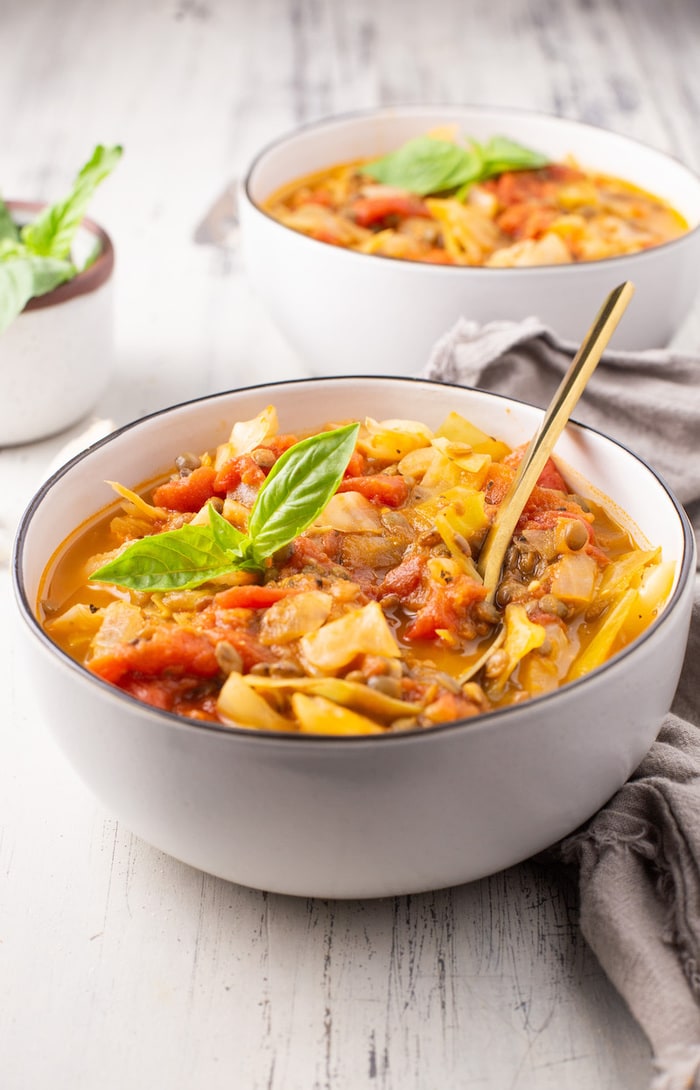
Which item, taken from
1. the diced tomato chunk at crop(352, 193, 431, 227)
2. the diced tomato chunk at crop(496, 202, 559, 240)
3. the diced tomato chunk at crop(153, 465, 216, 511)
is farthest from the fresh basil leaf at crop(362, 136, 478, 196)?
the diced tomato chunk at crop(153, 465, 216, 511)

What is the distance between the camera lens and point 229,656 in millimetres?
2746

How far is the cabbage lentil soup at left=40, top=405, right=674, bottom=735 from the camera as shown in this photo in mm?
2744

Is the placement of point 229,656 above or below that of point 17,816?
above

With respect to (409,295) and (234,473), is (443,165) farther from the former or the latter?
(234,473)

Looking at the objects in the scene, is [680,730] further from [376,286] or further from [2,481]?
[2,481]

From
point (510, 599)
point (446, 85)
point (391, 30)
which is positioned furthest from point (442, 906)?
point (391, 30)

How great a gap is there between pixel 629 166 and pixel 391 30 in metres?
3.76

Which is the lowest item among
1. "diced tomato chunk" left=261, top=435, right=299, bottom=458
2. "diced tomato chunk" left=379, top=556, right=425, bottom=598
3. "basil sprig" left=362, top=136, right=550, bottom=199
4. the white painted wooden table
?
the white painted wooden table

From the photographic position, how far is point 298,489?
3.06m

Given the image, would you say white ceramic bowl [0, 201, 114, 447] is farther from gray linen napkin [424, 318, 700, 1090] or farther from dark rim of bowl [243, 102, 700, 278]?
gray linen napkin [424, 318, 700, 1090]

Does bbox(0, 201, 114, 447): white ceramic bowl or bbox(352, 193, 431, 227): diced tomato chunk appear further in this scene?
bbox(352, 193, 431, 227): diced tomato chunk

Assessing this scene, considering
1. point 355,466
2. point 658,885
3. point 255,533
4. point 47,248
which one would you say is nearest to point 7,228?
point 47,248

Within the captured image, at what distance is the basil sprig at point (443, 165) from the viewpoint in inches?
218

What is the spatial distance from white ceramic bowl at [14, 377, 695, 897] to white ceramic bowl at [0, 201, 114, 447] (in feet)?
6.23
